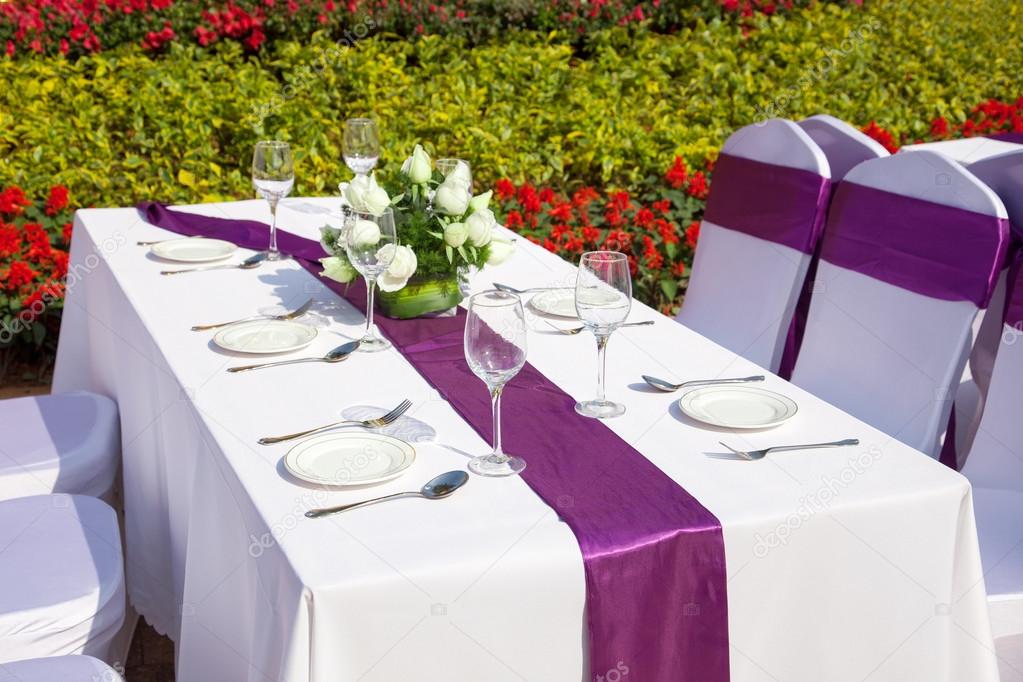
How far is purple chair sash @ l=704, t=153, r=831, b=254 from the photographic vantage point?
10.9 ft

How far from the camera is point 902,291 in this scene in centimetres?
290

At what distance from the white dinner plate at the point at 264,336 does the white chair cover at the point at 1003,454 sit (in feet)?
5.16

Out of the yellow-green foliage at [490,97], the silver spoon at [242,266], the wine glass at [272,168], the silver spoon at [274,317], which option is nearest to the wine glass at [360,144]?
the wine glass at [272,168]

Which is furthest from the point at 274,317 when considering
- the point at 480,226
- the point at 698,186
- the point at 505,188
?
the point at 698,186

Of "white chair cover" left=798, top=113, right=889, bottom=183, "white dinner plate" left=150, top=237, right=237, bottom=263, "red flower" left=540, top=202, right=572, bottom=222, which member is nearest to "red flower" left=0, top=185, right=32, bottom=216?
"white dinner plate" left=150, top=237, right=237, bottom=263

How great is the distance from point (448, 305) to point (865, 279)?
115 centimetres

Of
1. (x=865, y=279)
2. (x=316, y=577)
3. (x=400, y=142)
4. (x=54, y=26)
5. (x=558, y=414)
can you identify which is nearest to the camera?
(x=316, y=577)

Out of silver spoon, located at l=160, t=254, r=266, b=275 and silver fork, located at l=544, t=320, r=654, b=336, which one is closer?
silver fork, located at l=544, t=320, r=654, b=336

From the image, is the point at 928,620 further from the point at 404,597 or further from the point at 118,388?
the point at 118,388

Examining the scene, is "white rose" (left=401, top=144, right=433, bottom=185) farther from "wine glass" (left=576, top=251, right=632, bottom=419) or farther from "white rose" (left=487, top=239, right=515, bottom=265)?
"wine glass" (left=576, top=251, right=632, bottom=419)

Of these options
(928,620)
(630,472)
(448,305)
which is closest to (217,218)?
(448,305)

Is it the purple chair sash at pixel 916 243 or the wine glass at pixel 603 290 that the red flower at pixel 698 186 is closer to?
the purple chair sash at pixel 916 243

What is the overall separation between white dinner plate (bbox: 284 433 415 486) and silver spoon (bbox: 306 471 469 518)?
0.16 ft

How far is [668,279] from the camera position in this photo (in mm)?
4922
